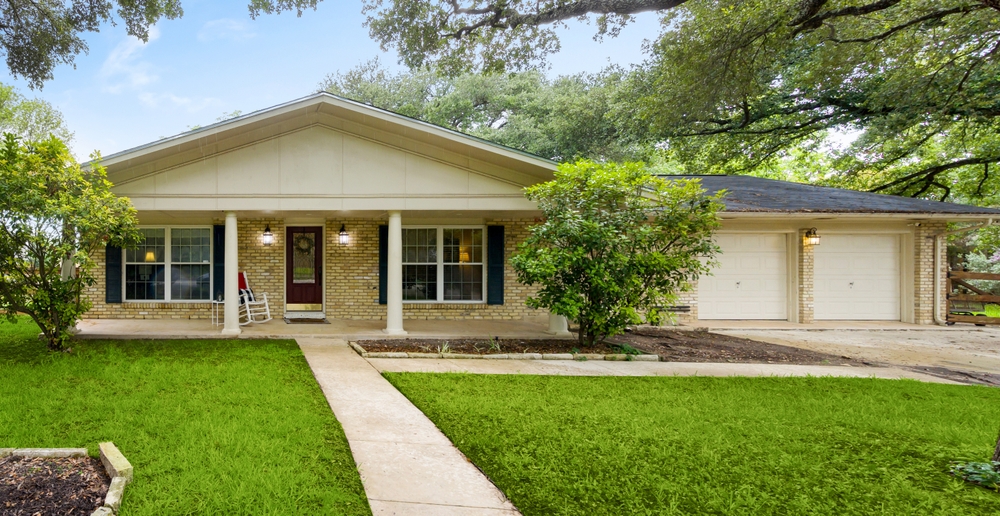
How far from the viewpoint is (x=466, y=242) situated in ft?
31.3

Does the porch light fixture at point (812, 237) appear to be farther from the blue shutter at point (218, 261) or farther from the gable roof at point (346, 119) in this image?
the blue shutter at point (218, 261)

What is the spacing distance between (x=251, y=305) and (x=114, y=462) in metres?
7.12

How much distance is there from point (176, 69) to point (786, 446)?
104 feet

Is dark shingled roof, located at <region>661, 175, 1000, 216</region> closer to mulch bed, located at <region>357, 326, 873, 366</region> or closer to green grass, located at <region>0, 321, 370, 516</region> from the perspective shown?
mulch bed, located at <region>357, 326, 873, 366</region>

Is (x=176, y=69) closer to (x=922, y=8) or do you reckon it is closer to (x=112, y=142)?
(x=112, y=142)

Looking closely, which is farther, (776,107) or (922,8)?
(776,107)

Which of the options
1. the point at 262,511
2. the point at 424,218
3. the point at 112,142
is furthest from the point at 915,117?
the point at 112,142

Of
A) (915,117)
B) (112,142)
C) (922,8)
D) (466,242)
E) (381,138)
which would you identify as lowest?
(466,242)

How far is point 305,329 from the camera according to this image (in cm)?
794

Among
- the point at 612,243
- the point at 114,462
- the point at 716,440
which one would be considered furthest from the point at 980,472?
the point at 114,462

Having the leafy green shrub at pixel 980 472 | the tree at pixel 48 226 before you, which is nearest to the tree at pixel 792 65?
the tree at pixel 48 226

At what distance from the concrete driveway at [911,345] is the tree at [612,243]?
3.00 metres

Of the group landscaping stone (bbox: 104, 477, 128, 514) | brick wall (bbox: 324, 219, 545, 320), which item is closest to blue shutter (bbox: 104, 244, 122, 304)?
brick wall (bbox: 324, 219, 545, 320)

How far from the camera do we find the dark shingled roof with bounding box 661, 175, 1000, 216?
29.5 feet
